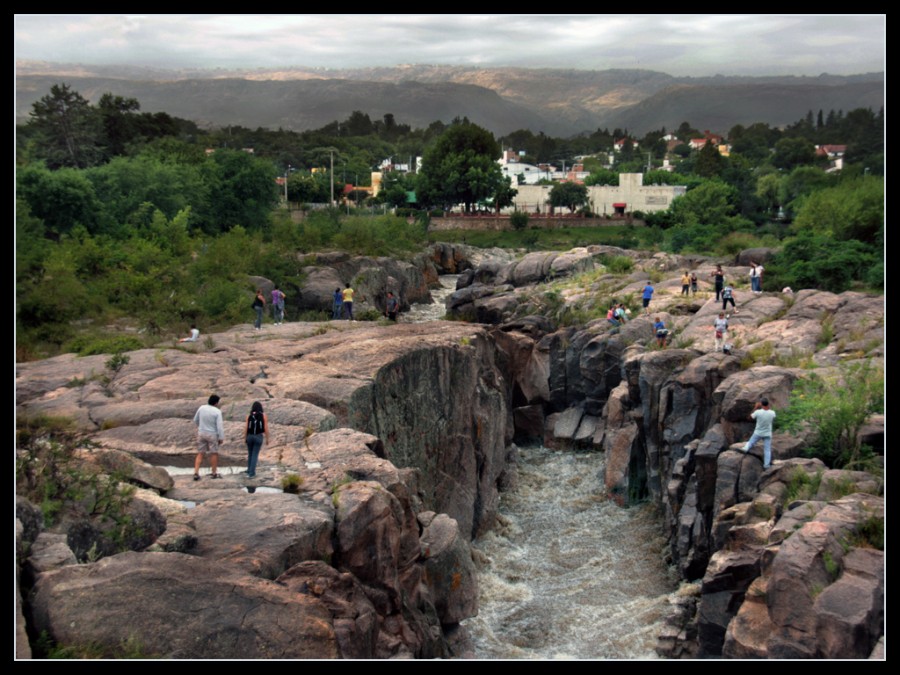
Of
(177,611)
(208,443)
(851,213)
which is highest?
(851,213)

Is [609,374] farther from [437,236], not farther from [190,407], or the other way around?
[437,236]

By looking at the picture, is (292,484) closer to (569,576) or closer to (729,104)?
(569,576)

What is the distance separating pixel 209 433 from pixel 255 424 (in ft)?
2.39

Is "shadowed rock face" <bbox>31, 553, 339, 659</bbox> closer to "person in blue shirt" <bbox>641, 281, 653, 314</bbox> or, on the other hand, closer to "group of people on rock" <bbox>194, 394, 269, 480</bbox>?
"group of people on rock" <bbox>194, 394, 269, 480</bbox>

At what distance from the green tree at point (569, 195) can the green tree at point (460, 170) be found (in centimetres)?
720

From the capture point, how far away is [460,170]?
271ft

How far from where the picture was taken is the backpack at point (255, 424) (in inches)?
591

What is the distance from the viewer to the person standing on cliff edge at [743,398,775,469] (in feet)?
57.6

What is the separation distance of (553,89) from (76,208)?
819 inches

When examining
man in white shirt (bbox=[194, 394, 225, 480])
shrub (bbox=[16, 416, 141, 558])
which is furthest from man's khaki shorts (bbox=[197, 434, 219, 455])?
shrub (bbox=[16, 416, 141, 558])

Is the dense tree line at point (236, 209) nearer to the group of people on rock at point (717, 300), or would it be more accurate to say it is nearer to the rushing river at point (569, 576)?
the group of people on rock at point (717, 300)

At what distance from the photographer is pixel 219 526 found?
509 inches

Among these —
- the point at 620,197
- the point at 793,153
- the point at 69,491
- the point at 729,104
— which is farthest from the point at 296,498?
the point at 620,197

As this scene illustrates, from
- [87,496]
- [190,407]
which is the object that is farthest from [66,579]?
[190,407]
